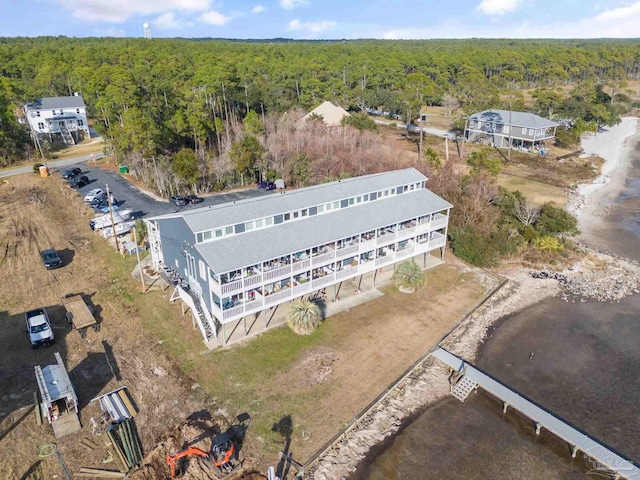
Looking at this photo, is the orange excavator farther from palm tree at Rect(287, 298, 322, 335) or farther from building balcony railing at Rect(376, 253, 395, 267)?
building balcony railing at Rect(376, 253, 395, 267)

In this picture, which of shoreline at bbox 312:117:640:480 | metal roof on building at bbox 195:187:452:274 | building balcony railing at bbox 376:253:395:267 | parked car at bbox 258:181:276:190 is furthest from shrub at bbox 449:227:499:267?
parked car at bbox 258:181:276:190

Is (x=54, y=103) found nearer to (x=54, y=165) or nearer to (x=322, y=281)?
(x=54, y=165)

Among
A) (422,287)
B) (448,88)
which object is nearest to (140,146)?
(422,287)

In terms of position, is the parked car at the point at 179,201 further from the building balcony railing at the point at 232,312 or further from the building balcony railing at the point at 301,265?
the building balcony railing at the point at 232,312

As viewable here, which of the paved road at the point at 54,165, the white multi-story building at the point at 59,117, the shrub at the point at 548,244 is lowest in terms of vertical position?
the shrub at the point at 548,244

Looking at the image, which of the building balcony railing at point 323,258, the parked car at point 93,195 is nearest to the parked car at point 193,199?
the parked car at point 93,195

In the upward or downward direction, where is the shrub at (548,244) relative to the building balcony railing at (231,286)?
downward

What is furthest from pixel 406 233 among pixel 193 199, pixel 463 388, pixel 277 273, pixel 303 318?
pixel 193 199
